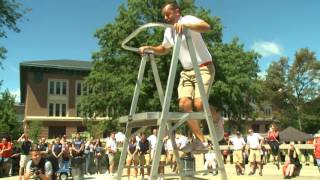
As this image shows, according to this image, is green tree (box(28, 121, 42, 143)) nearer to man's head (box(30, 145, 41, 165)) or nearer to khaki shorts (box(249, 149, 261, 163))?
khaki shorts (box(249, 149, 261, 163))

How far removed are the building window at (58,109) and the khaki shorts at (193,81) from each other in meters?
57.1

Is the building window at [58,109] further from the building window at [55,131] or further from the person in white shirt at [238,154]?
the person in white shirt at [238,154]

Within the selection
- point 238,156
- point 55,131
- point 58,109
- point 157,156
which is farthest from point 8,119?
point 157,156

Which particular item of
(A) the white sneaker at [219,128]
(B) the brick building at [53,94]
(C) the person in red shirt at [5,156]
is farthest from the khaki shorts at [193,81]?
(B) the brick building at [53,94]

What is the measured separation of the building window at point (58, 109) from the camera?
60969 millimetres

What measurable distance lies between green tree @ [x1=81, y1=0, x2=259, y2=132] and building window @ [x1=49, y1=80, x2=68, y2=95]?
20.3 meters

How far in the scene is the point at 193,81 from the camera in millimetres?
5508

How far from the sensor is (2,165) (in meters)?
20.5

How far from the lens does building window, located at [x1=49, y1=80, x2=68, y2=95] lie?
61062 millimetres

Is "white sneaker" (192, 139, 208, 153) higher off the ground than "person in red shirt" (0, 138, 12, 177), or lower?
higher

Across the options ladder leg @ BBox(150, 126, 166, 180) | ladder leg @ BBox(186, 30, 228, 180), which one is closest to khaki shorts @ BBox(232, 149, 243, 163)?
ladder leg @ BBox(186, 30, 228, 180)

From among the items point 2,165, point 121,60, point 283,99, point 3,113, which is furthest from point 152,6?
point 283,99

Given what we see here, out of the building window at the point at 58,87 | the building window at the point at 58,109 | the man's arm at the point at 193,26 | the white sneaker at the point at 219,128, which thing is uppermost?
the building window at the point at 58,87

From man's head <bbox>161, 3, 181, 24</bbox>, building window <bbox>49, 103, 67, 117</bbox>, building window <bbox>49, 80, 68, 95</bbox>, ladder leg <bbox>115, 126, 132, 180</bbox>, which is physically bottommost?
ladder leg <bbox>115, 126, 132, 180</bbox>
